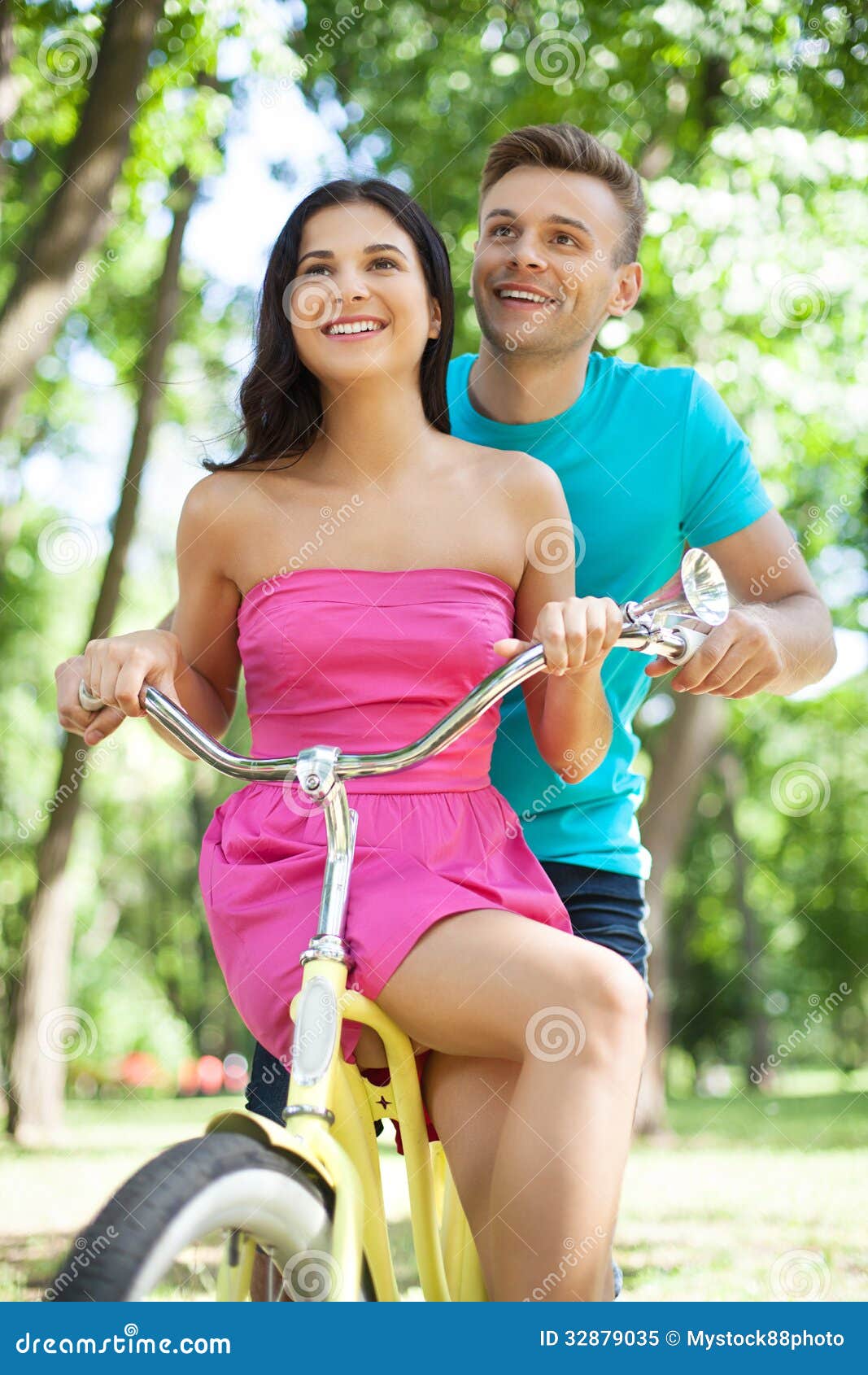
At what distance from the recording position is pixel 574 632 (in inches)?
80.0

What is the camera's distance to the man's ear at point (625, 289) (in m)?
3.71

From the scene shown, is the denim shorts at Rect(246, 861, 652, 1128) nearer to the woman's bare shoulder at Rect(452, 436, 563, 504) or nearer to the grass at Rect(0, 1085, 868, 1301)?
the woman's bare shoulder at Rect(452, 436, 563, 504)

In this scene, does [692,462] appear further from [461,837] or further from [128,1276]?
[128,1276]

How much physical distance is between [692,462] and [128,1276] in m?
2.36

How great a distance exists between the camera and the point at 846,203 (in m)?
8.49

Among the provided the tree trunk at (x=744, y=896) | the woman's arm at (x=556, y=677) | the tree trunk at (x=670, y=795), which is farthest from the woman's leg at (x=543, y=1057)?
the tree trunk at (x=744, y=896)

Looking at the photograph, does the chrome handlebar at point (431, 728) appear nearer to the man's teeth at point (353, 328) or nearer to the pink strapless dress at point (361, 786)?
the pink strapless dress at point (361, 786)

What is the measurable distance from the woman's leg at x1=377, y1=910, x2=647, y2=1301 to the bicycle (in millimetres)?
131

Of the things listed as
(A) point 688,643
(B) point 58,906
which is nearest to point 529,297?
(A) point 688,643

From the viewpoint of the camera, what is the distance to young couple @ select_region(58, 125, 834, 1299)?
80.0 inches

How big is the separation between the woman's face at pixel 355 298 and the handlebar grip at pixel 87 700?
0.73 meters

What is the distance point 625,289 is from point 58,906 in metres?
7.55

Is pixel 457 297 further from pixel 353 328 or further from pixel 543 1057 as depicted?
pixel 543 1057
